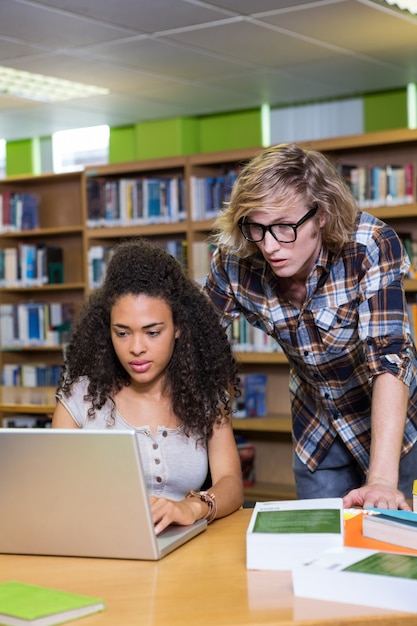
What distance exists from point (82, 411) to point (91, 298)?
11.2 inches

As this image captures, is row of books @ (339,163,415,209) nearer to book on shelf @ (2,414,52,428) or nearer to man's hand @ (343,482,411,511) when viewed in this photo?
book on shelf @ (2,414,52,428)

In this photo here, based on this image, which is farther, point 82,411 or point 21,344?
point 21,344

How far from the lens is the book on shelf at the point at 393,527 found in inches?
63.2

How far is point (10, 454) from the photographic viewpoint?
1.61m

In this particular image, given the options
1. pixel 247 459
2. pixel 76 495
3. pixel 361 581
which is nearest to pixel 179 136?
pixel 247 459

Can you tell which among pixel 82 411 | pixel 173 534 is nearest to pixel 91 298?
pixel 82 411

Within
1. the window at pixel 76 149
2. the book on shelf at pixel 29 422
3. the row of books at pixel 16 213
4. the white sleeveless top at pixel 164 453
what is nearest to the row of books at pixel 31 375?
the row of books at pixel 16 213

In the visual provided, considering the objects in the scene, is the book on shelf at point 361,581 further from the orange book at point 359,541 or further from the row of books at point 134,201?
the row of books at point 134,201

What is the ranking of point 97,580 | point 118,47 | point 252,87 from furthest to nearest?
1. point 252,87
2. point 118,47
3. point 97,580

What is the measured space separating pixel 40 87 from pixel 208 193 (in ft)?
4.03

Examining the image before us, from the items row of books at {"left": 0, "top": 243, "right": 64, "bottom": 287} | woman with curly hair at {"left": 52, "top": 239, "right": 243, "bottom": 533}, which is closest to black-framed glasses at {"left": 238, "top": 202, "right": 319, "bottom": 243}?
woman with curly hair at {"left": 52, "top": 239, "right": 243, "bottom": 533}

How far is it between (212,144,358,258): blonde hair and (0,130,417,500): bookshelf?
2265mm

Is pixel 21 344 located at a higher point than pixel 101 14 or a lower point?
lower

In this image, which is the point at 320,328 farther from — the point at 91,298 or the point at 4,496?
the point at 4,496
